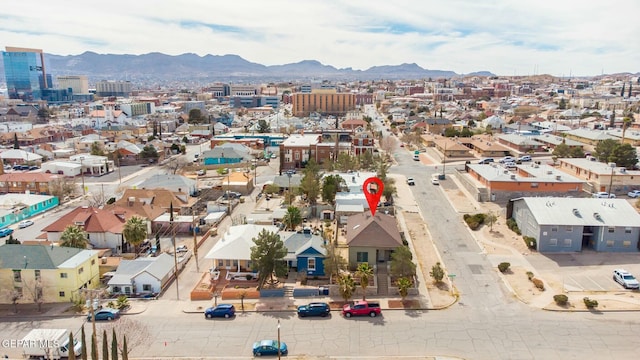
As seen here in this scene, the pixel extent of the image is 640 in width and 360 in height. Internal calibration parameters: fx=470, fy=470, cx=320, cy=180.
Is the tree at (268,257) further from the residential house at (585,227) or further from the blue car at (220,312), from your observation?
the residential house at (585,227)

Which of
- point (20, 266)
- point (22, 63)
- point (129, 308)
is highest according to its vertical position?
point (22, 63)

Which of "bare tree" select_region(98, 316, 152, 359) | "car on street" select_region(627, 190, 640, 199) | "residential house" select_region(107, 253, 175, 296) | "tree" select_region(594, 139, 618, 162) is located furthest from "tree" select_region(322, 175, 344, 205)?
"tree" select_region(594, 139, 618, 162)

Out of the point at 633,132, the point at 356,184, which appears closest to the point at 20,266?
the point at 356,184

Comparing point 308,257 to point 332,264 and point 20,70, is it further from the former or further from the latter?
point 20,70

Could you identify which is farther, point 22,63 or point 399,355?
point 22,63

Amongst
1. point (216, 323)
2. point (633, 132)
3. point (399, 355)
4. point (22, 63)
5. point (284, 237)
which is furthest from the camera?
point (22, 63)

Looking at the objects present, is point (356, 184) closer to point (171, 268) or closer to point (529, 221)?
point (529, 221)

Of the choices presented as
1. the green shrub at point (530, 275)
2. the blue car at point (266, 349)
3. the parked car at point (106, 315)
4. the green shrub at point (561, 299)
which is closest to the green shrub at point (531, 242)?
the green shrub at point (530, 275)

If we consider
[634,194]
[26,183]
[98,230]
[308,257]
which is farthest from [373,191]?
[26,183]
